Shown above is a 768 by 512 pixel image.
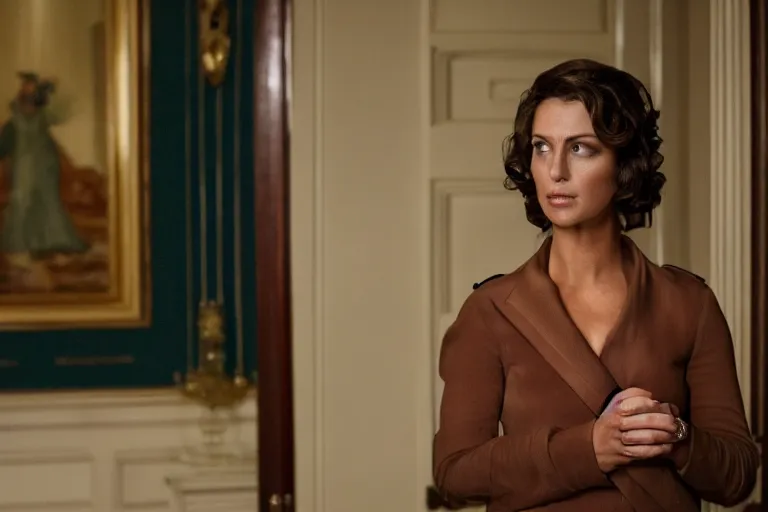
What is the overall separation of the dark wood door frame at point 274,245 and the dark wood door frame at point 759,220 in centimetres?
106

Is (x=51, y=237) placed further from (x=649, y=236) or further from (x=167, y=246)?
(x=649, y=236)

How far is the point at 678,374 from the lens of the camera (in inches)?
49.3

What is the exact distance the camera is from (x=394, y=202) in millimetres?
2508

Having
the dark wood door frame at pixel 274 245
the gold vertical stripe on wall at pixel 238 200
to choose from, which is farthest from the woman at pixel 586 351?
the gold vertical stripe on wall at pixel 238 200

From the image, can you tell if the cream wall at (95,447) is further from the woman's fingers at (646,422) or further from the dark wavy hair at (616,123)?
the woman's fingers at (646,422)

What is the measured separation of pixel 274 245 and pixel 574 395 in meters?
1.48

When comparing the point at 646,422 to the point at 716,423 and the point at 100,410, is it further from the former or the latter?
the point at 100,410

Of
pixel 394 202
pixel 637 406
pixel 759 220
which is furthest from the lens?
pixel 394 202

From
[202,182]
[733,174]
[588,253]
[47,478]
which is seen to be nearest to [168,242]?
[202,182]

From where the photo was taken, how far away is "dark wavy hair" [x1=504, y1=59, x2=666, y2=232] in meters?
1.23

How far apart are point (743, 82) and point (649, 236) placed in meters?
0.39

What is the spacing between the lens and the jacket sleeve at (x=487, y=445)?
3.84 ft

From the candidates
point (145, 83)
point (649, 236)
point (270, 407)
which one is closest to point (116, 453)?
point (270, 407)

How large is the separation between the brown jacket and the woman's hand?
0.8 inches
